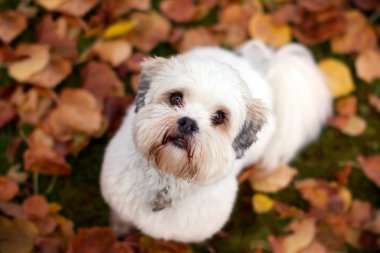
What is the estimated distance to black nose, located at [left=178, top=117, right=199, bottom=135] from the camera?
1942 mm

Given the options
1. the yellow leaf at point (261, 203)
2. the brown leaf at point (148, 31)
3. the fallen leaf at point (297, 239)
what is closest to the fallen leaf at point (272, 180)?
the yellow leaf at point (261, 203)

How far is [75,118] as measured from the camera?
2971mm

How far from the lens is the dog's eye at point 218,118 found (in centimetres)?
206

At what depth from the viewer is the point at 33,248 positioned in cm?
262

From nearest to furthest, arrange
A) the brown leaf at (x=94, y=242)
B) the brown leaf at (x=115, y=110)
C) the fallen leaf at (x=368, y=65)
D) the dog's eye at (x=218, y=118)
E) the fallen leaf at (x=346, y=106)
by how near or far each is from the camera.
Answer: the dog's eye at (x=218, y=118) < the brown leaf at (x=94, y=242) < the brown leaf at (x=115, y=110) < the fallen leaf at (x=346, y=106) < the fallen leaf at (x=368, y=65)

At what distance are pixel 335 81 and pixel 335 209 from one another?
3.25 ft

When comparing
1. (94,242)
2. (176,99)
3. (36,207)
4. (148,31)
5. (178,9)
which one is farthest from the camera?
(178,9)

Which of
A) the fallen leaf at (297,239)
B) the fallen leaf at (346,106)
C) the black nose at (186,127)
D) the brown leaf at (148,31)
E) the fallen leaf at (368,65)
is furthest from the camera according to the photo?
the fallen leaf at (368,65)

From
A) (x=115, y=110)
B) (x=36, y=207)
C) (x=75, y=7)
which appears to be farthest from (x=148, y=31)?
(x=36, y=207)

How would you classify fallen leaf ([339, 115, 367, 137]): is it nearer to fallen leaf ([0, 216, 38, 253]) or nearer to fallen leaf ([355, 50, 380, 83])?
fallen leaf ([355, 50, 380, 83])

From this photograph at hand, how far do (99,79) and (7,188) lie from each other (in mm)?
890

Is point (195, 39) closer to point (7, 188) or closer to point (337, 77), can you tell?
point (337, 77)

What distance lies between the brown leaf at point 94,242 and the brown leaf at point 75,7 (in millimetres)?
1517

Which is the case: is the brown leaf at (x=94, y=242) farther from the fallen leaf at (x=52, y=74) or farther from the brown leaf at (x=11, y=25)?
the brown leaf at (x=11, y=25)
